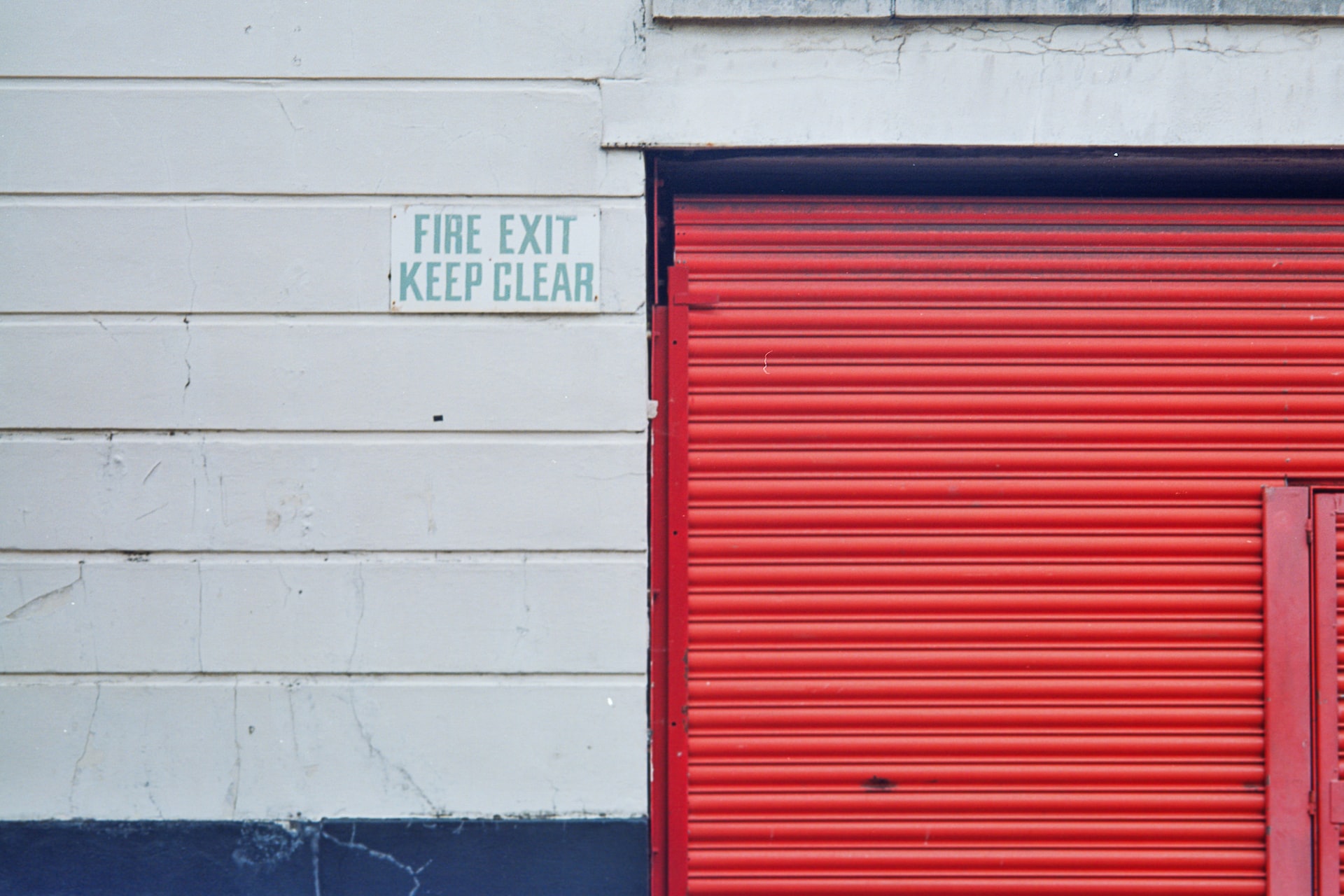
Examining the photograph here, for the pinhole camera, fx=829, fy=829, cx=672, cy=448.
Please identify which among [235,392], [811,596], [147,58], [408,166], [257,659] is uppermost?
[147,58]

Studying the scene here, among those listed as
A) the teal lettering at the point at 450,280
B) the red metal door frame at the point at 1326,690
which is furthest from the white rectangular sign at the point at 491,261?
the red metal door frame at the point at 1326,690

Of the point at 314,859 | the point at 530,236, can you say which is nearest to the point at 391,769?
the point at 314,859

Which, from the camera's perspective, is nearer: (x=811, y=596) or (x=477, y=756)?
(x=477, y=756)

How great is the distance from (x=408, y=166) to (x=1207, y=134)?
114 inches

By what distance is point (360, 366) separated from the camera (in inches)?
117

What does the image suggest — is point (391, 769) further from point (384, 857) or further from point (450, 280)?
point (450, 280)

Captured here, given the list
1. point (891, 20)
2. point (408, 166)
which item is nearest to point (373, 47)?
point (408, 166)

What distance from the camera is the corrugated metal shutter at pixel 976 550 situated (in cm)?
309

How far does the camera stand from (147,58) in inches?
119

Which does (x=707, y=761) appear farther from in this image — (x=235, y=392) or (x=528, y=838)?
(x=235, y=392)

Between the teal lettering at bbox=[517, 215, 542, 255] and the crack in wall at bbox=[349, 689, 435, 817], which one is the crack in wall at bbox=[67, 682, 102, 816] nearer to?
the crack in wall at bbox=[349, 689, 435, 817]

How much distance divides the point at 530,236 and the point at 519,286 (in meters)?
0.19

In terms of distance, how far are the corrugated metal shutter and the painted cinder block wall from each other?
1.16 feet

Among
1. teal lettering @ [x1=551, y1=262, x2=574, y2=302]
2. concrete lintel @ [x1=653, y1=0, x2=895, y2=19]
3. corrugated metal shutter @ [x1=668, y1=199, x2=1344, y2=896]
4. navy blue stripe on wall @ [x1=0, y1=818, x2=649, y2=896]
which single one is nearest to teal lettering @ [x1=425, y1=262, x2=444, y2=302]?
teal lettering @ [x1=551, y1=262, x2=574, y2=302]
